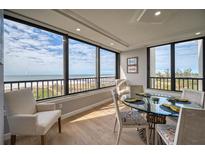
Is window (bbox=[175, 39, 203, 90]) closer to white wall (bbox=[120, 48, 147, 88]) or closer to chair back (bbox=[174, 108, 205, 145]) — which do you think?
white wall (bbox=[120, 48, 147, 88])

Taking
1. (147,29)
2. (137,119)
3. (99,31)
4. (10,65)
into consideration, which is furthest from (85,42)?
(137,119)

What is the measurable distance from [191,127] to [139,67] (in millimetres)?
4711

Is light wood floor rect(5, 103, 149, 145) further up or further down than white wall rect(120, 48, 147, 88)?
further down

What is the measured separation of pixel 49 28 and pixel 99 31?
1260 millimetres

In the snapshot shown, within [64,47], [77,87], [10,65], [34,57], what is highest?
[64,47]

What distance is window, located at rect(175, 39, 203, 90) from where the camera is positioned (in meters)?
4.42

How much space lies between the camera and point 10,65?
2887mm

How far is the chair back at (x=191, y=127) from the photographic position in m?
1.19

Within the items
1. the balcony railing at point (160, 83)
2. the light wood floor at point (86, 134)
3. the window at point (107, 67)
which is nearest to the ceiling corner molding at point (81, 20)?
the window at point (107, 67)

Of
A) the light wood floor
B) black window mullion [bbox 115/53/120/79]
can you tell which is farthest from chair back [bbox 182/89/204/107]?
black window mullion [bbox 115/53/120/79]

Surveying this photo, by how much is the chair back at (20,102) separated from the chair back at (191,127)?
2275 mm

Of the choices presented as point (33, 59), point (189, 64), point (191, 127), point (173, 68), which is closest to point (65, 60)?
point (33, 59)

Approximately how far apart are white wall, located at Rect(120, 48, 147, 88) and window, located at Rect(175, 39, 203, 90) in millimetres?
1256
